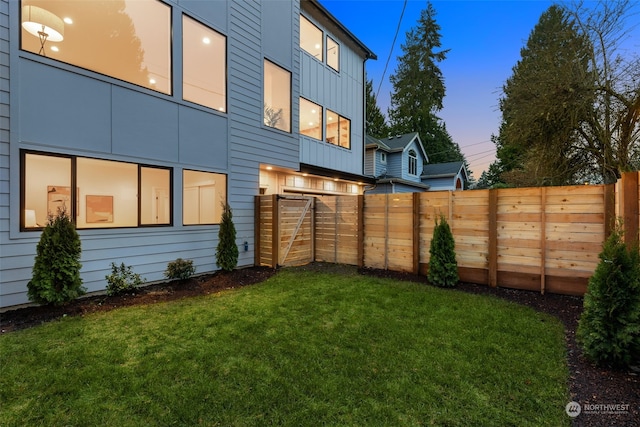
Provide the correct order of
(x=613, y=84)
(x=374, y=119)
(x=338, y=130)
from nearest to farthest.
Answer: (x=613, y=84), (x=338, y=130), (x=374, y=119)

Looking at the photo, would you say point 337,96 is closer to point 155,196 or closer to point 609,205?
point 155,196

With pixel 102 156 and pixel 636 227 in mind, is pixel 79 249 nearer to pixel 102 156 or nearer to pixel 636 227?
pixel 102 156

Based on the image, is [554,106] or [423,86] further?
[423,86]

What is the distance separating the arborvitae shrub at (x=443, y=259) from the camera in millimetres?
5777

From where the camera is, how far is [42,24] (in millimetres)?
4637

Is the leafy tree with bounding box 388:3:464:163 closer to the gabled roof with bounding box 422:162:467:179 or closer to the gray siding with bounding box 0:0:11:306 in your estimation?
the gabled roof with bounding box 422:162:467:179

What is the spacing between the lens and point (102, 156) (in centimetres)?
514

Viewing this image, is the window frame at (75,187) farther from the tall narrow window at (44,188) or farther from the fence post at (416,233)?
the fence post at (416,233)

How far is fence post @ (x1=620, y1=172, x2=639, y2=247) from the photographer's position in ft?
11.8

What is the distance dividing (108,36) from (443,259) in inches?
305

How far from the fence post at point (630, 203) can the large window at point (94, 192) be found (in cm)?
744

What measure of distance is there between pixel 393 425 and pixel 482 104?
2773cm

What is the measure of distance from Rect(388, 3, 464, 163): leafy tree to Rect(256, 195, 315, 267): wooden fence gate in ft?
87.5

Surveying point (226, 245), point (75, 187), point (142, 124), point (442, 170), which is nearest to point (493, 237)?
point (226, 245)
